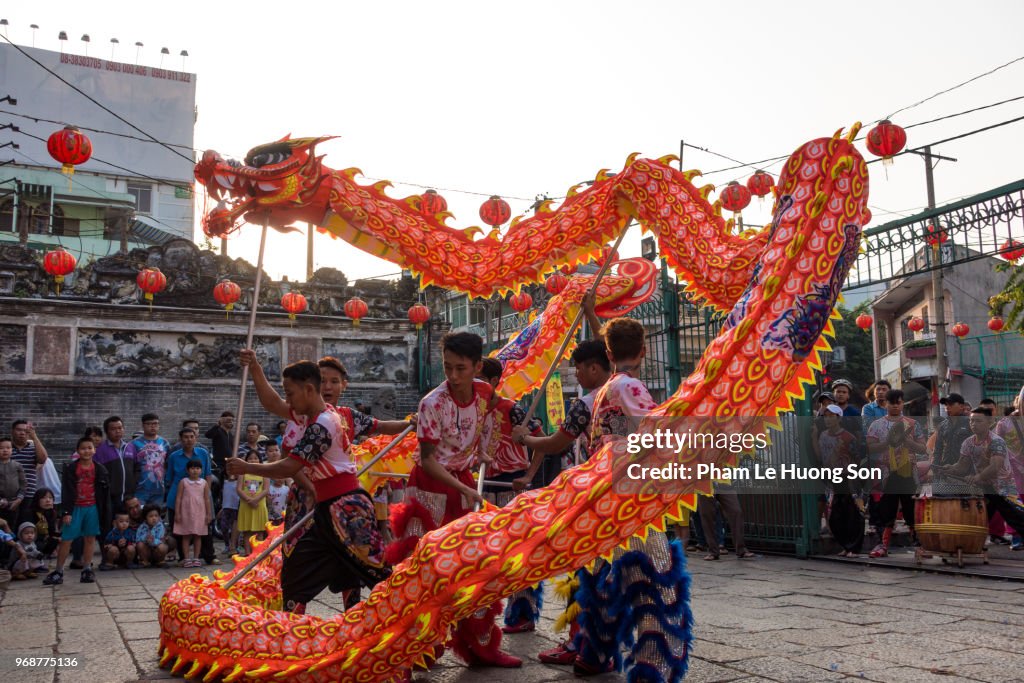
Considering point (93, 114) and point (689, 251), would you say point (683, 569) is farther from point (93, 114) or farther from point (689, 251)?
point (93, 114)

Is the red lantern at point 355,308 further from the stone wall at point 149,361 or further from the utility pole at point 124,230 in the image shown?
the utility pole at point 124,230

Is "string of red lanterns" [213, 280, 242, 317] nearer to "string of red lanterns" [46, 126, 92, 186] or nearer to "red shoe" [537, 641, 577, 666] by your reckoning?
"string of red lanterns" [46, 126, 92, 186]

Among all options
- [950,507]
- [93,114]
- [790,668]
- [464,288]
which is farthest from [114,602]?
[93,114]

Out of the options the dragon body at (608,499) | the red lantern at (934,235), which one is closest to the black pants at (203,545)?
the dragon body at (608,499)

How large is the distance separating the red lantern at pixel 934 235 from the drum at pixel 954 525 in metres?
3.64

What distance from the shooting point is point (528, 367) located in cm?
546

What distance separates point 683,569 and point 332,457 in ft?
5.36

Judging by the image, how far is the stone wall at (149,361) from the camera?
50.3 ft

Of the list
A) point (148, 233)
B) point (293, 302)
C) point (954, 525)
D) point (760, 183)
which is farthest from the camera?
point (148, 233)

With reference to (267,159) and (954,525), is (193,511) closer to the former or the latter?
(267,159)

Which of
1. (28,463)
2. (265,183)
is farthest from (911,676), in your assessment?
(28,463)

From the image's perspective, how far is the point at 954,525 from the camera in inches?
280

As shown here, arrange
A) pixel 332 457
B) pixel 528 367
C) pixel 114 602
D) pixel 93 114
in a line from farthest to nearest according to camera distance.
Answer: pixel 93 114 → pixel 114 602 → pixel 528 367 → pixel 332 457

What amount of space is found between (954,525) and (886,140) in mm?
4210
